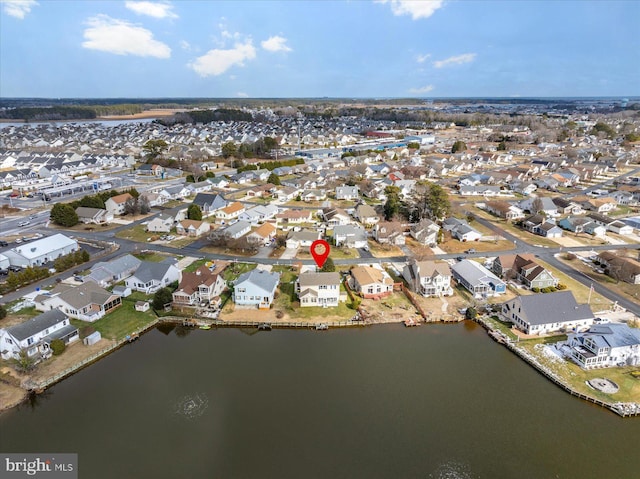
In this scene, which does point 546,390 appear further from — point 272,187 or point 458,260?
point 272,187

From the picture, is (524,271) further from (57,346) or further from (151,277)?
(57,346)

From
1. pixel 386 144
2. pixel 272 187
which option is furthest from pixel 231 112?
pixel 272 187

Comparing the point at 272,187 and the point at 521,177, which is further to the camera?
the point at 521,177

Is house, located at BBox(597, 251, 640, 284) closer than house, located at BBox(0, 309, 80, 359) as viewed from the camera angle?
No

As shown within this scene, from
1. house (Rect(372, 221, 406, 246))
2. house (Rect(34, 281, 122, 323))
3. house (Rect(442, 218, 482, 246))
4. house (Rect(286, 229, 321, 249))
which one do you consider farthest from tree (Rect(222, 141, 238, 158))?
house (Rect(34, 281, 122, 323))

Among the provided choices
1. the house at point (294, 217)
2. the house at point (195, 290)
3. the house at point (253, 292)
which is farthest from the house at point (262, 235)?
the house at point (195, 290)

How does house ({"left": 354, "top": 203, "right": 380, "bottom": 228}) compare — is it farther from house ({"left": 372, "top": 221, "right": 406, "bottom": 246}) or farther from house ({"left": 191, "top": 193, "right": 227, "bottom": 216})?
house ({"left": 191, "top": 193, "right": 227, "bottom": 216})

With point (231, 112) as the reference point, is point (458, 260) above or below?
below
